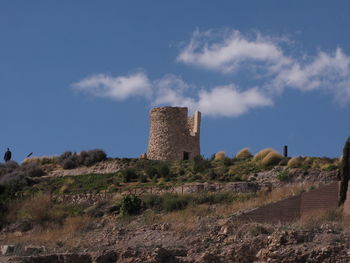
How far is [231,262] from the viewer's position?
72.6 ft

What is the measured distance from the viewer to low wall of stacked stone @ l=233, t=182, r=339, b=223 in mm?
27688

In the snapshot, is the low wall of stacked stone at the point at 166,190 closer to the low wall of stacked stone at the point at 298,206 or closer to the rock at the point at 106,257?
the low wall of stacked stone at the point at 298,206

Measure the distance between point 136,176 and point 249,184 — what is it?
9659mm

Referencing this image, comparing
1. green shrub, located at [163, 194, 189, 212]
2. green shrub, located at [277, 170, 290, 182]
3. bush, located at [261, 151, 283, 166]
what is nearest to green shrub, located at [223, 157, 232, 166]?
bush, located at [261, 151, 283, 166]

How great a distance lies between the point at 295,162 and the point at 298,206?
1145cm

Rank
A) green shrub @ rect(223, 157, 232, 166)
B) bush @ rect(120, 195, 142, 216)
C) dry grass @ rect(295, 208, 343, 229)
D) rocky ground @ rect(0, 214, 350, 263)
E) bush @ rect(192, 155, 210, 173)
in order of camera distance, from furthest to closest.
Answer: green shrub @ rect(223, 157, 232, 166) → bush @ rect(192, 155, 210, 173) → bush @ rect(120, 195, 142, 216) → dry grass @ rect(295, 208, 343, 229) → rocky ground @ rect(0, 214, 350, 263)

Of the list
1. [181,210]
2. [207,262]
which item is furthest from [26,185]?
[207,262]

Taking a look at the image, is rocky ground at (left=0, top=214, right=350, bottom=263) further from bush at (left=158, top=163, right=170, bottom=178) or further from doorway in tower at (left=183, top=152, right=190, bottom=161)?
doorway in tower at (left=183, top=152, right=190, bottom=161)

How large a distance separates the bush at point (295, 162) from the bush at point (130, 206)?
957 cm

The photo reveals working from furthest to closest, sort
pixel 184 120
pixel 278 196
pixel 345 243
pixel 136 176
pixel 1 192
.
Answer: pixel 184 120
pixel 136 176
pixel 1 192
pixel 278 196
pixel 345 243

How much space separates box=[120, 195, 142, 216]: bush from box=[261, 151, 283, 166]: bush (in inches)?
398

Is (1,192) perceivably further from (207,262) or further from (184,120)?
(207,262)

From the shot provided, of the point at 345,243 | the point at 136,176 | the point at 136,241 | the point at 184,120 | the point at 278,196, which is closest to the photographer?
the point at 345,243

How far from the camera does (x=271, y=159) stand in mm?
41312
